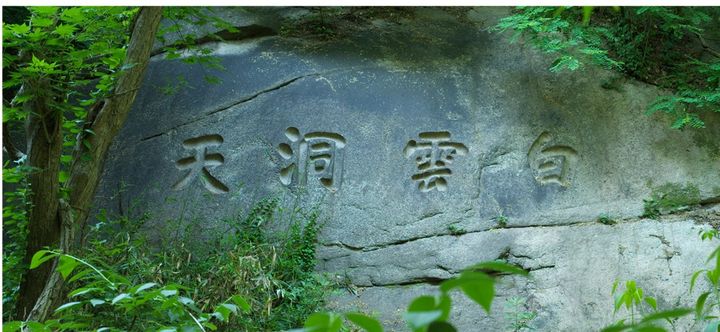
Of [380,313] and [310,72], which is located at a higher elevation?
[310,72]

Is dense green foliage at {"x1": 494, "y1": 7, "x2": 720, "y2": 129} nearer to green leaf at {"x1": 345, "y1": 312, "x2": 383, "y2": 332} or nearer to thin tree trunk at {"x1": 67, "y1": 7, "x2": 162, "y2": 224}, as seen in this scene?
thin tree trunk at {"x1": 67, "y1": 7, "x2": 162, "y2": 224}

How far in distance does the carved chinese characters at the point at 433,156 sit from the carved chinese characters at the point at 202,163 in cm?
136

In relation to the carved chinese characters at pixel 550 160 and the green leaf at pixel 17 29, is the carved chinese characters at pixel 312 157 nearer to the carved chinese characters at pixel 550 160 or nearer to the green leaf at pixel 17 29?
the carved chinese characters at pixel 550 160

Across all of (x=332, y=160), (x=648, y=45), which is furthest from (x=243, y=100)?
(x=648, y=45)

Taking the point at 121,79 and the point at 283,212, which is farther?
the point at 283,212

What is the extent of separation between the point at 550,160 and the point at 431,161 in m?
0.89

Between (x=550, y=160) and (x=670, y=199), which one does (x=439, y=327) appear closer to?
(x=550, y=160)

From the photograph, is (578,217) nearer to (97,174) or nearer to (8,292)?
(97,174)

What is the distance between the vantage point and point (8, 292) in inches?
158

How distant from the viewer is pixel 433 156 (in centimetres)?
539

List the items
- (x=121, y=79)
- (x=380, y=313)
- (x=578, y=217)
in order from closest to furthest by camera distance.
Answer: (x=121, y=79) → (x=380, y=313) → (x=578, y=217)

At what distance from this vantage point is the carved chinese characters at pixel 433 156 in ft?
17.5

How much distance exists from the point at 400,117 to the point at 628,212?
5.87 ft

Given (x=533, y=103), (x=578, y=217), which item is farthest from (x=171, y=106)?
(x=578, y=217)
